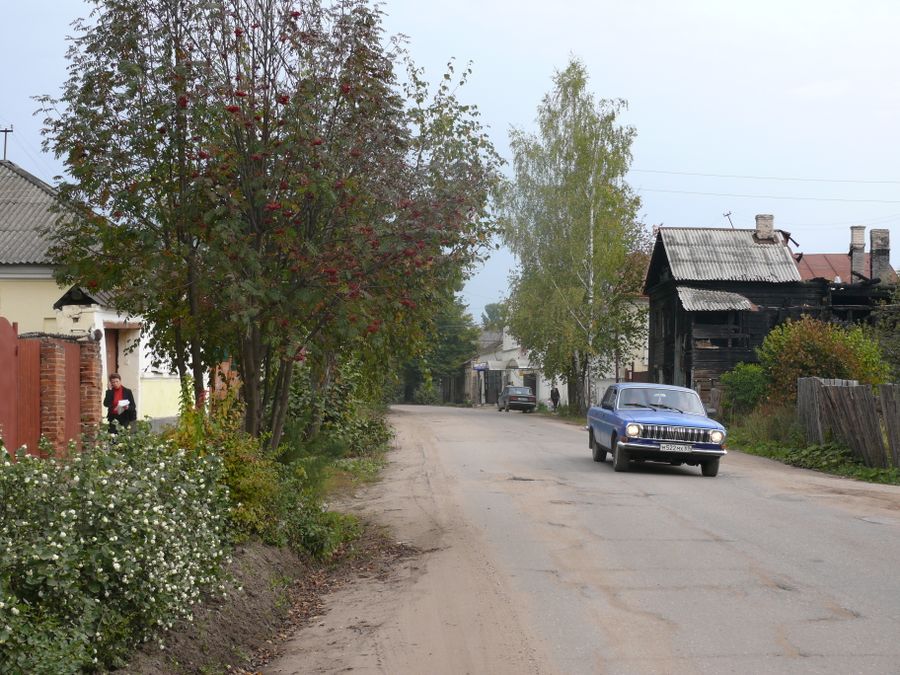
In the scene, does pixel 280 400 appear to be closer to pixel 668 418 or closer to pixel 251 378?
pixel 251 378

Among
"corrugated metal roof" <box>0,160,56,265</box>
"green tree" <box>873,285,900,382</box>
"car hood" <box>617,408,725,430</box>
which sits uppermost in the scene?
"corrugated metal roof" <box>0,160,56,265</box>

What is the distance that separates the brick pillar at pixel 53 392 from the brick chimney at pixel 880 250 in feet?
134

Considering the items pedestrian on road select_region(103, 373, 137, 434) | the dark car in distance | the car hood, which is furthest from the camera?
the dark car in distance

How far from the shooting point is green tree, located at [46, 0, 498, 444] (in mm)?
9531

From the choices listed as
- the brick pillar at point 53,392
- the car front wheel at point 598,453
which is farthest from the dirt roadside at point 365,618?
the car front wheel at point 598,453

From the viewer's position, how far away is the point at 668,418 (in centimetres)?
1734

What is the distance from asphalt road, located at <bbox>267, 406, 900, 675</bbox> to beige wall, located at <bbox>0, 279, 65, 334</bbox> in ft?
41.8

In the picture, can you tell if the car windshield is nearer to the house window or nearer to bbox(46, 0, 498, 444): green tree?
bbox(46, 0, 498, 444): green tree

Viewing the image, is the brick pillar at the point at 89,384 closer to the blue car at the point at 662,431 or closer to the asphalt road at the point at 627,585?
the asphalt road at the point at 627,585

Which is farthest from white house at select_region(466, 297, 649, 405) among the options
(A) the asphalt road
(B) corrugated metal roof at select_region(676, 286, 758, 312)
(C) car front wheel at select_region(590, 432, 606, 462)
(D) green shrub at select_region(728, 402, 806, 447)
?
(A) the asphalt road

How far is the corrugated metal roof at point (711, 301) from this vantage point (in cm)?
4103

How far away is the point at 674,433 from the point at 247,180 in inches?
383

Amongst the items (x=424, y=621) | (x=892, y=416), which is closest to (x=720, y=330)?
(x=892, y=416)

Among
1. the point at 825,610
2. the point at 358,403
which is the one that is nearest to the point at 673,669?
the point at 825,610
